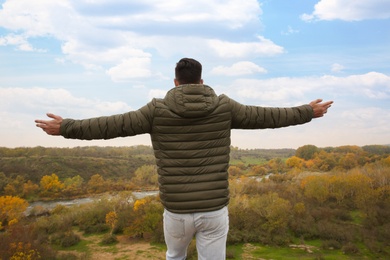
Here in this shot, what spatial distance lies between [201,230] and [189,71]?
1329 millimetres

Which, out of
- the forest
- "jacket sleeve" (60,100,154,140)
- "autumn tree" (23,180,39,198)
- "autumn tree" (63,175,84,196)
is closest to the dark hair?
"jacket sleeve" (60,100,154,140)

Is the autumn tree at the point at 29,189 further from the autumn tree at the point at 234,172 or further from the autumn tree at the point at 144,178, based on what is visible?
the autumn tree at the point at 234,172

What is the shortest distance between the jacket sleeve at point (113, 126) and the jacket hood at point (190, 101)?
217 mm

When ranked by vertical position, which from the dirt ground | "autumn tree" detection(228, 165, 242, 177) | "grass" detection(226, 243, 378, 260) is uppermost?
"autumn tree" detection(228, 165, 242, 177)

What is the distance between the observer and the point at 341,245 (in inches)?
1499

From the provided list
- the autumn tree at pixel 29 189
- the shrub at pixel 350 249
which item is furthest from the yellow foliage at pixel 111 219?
the autumn tree at pixel 29 189

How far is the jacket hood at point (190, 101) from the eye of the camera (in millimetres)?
2516

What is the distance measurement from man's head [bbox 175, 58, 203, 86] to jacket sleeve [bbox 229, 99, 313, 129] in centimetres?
36

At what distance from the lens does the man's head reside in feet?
8.66

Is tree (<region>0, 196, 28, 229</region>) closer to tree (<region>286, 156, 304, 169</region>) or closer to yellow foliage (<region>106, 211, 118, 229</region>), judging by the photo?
yellow foliage (<region>106, 211, 118, 229</region>)

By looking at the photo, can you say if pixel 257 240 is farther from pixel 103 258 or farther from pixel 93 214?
pixel 93 214

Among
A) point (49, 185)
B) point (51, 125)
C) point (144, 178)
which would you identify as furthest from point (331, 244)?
point (49, 185)

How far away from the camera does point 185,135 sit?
261 cm

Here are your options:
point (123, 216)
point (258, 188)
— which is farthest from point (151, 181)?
point (123, 216)
